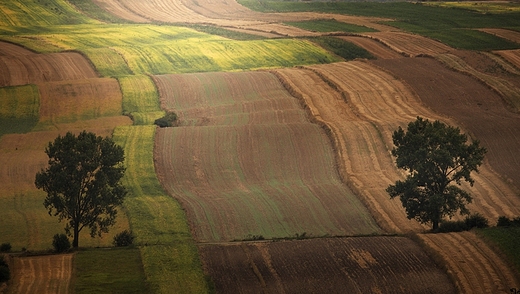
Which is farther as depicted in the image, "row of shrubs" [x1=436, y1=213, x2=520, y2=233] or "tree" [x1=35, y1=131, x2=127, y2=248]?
"row of shrubs" [x1=436, y1=213, x2=520, y2=233]

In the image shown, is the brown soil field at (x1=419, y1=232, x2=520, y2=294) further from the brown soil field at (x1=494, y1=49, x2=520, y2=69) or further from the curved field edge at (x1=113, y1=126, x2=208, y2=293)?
the brown soil field at (x1=494, y1=49, x2=520, y2=69)

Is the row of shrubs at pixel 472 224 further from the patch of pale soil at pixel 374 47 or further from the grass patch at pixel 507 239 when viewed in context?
the patch of pale soil at pixel 374 47

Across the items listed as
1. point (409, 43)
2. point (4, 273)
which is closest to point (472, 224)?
point (4, 273)

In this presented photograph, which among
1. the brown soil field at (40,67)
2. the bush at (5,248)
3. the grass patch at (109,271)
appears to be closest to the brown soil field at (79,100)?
the brown soil field at (40,67)

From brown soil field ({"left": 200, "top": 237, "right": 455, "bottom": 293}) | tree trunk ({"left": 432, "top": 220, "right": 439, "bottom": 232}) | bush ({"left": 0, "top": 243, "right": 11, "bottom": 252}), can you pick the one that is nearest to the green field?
tree trunk ({"left": 432, "top": 220, "right": 439, "bottom": 232})

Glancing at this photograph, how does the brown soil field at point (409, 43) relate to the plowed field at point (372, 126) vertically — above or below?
above

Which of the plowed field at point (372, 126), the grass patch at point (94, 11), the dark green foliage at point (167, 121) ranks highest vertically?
the plowed field at point (372, 126)

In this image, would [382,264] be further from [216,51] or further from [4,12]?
[4,12]

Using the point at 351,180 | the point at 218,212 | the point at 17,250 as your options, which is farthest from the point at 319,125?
the point at 17,250
